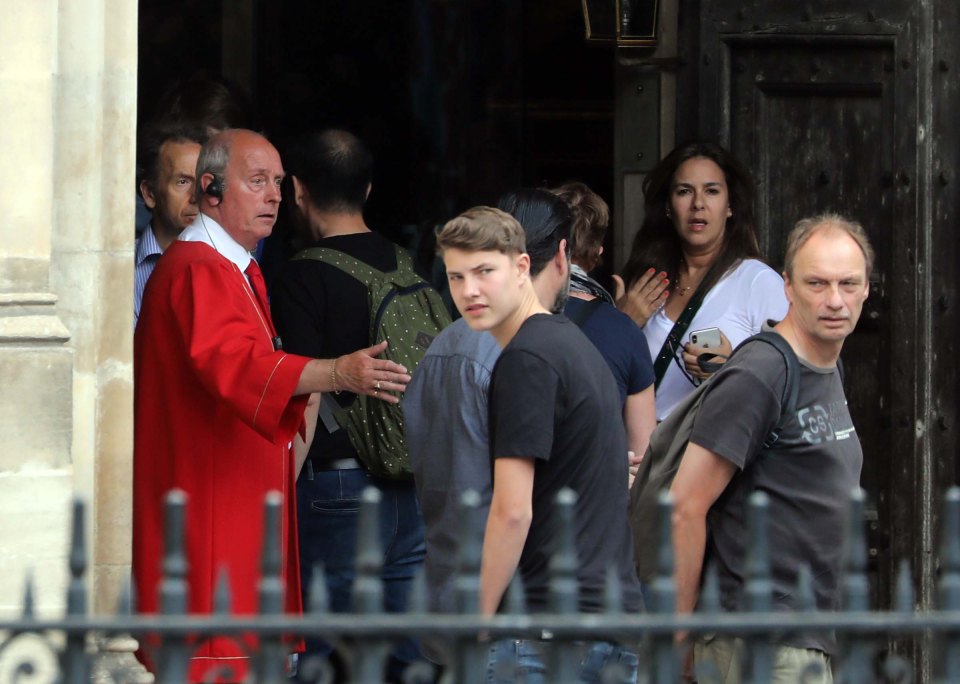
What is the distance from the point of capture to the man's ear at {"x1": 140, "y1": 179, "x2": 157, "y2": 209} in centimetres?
545

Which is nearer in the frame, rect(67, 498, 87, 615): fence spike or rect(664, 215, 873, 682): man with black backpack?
rect(67, 498, 87, 615): fence spike

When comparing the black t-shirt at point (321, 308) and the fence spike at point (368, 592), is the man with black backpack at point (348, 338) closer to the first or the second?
the black t-shirt at point (321, 308)

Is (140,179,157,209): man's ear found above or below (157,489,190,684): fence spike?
above

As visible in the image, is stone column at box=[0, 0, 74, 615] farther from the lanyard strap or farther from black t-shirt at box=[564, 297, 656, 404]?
the lanyard strap

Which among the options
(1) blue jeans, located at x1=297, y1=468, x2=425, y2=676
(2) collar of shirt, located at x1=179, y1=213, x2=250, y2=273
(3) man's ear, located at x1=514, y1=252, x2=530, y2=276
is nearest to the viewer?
(3) man's ear, located at x1=514, y1=252, x2=530, y2=276

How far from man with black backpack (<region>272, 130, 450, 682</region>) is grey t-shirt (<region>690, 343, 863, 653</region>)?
4.49 ft

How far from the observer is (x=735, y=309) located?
218 inches

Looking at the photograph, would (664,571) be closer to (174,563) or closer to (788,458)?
(174,563)

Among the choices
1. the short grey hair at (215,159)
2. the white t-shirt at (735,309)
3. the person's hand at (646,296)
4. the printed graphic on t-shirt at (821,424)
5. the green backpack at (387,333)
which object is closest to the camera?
the printed graphic on t-shirt at (821,424)

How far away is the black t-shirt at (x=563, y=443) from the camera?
143 inches

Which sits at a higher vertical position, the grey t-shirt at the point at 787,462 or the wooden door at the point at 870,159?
the wooden door at the point at 870,159

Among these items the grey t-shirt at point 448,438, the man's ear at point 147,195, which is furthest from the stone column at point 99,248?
the man's ear at point 147,195

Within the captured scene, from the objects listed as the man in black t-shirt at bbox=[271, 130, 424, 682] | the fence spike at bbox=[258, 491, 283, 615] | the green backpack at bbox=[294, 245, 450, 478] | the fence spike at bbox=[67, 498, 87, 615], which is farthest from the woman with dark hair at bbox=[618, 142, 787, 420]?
the fence spike at bbox=[67, 498, 87, 615]

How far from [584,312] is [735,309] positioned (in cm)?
91
